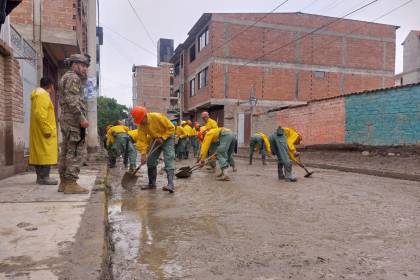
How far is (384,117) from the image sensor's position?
11.1m

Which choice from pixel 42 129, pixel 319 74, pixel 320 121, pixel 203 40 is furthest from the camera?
pixel 319 74

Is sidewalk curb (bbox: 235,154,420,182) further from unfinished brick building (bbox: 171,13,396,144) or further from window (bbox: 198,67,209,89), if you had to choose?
window (bbox: 198,67,209,89)

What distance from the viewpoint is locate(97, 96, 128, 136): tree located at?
4256 centimetres

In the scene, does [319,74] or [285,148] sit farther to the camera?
[319,74]

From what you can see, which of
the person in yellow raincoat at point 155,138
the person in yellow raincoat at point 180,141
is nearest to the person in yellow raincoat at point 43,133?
the person in yellow raincoat at point 155,138

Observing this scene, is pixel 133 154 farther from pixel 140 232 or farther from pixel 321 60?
pixel 321 60

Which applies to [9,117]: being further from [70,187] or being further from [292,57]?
[292,57]

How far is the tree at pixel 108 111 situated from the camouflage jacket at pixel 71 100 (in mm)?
38347

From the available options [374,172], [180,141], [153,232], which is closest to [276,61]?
[180,141]

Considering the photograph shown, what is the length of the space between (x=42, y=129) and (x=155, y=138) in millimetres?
1759

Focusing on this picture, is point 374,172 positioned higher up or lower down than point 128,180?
lower down

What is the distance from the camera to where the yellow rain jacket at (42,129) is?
16.4ft

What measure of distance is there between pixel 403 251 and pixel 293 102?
2292 cm

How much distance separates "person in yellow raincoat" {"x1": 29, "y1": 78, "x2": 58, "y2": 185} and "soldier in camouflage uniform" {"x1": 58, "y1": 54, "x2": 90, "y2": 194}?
0.42m
